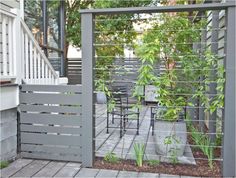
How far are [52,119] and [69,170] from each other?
25.0 inches

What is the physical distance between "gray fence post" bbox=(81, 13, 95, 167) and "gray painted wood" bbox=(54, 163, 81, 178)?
4.2 inches

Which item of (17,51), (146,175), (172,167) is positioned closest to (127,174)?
(146,175)

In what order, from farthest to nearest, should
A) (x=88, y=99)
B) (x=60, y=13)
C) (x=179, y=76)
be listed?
(x=60, y=13) → (x=179, y=76) → (x=88, y=99)

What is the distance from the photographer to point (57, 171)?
3121 millimetres

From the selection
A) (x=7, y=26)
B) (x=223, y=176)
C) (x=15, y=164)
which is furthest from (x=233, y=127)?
(x=7, y=26)

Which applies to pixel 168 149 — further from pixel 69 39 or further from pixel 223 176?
pixel 69 39

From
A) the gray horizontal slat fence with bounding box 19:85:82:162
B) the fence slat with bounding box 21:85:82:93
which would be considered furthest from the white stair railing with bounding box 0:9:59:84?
the gray horizontal slat fence with bounding box 19:85:82:162

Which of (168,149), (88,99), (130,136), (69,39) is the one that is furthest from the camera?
(69,39)

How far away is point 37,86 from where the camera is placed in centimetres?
350

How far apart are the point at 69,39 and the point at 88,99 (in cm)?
646

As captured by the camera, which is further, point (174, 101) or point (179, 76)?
point (179, 76)

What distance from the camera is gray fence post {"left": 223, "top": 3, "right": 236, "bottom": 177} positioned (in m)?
2.86

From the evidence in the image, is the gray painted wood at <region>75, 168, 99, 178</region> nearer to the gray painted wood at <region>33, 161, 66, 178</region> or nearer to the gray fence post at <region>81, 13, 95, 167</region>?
the gray fence post at <region>81, 13, 95, 167</region>

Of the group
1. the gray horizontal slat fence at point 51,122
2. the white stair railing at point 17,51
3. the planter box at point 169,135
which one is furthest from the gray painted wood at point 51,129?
the planter box at point 169,135
